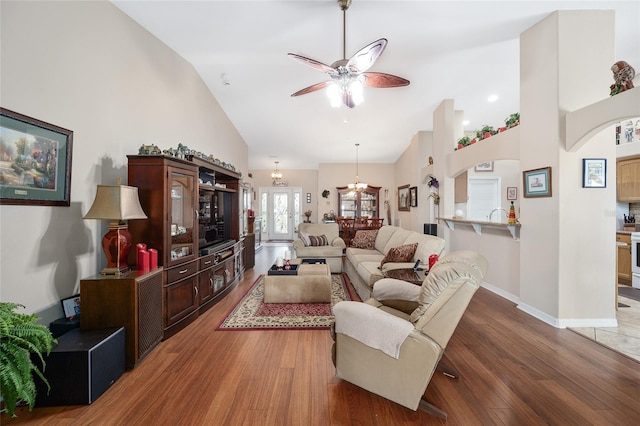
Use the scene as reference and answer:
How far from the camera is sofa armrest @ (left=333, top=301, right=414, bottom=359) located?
1.63 meters

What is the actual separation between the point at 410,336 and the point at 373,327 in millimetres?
230

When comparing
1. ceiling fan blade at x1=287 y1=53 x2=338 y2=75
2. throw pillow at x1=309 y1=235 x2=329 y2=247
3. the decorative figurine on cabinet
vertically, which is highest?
ceiling fan blade at x1=287 y1=53 x2=338 y2=75

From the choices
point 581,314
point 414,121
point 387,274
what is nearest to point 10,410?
point 387,274

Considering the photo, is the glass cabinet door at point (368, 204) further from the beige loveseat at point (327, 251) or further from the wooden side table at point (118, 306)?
the wooden side table at point (118, 306)

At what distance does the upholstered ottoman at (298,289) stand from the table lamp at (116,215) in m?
1.72

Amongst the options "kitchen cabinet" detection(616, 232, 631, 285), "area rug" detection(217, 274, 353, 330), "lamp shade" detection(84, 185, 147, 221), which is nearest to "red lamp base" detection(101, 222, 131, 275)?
"lamp shade" detection(84, 185, 147, 221)

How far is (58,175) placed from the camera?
2.18 meters

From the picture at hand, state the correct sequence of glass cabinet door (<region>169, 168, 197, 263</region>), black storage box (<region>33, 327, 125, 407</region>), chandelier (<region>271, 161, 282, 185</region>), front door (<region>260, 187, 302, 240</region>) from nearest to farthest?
1. black storage box (<region>33, 327, 125, 407</region>)
2. glass cabinet door (<region>169, 168, 197, 263</region>)
3. chandelier (<region>271, 161, 282, 185</region>)
4. front door (<region>260, 187, 302, 240</region>)

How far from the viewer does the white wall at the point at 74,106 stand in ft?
6.23

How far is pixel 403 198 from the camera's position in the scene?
7926 millimetres

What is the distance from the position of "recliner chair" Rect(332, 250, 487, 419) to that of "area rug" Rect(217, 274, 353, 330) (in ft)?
3.70

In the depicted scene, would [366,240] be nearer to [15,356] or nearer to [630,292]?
[630,292]

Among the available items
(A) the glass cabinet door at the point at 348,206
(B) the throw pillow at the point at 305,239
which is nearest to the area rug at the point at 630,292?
(B) the throw pillow at the point at 305,239

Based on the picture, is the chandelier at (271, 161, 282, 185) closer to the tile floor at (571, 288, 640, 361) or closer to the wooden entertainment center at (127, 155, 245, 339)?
the wooden entertainment center at (127, 155, 245, 339)
